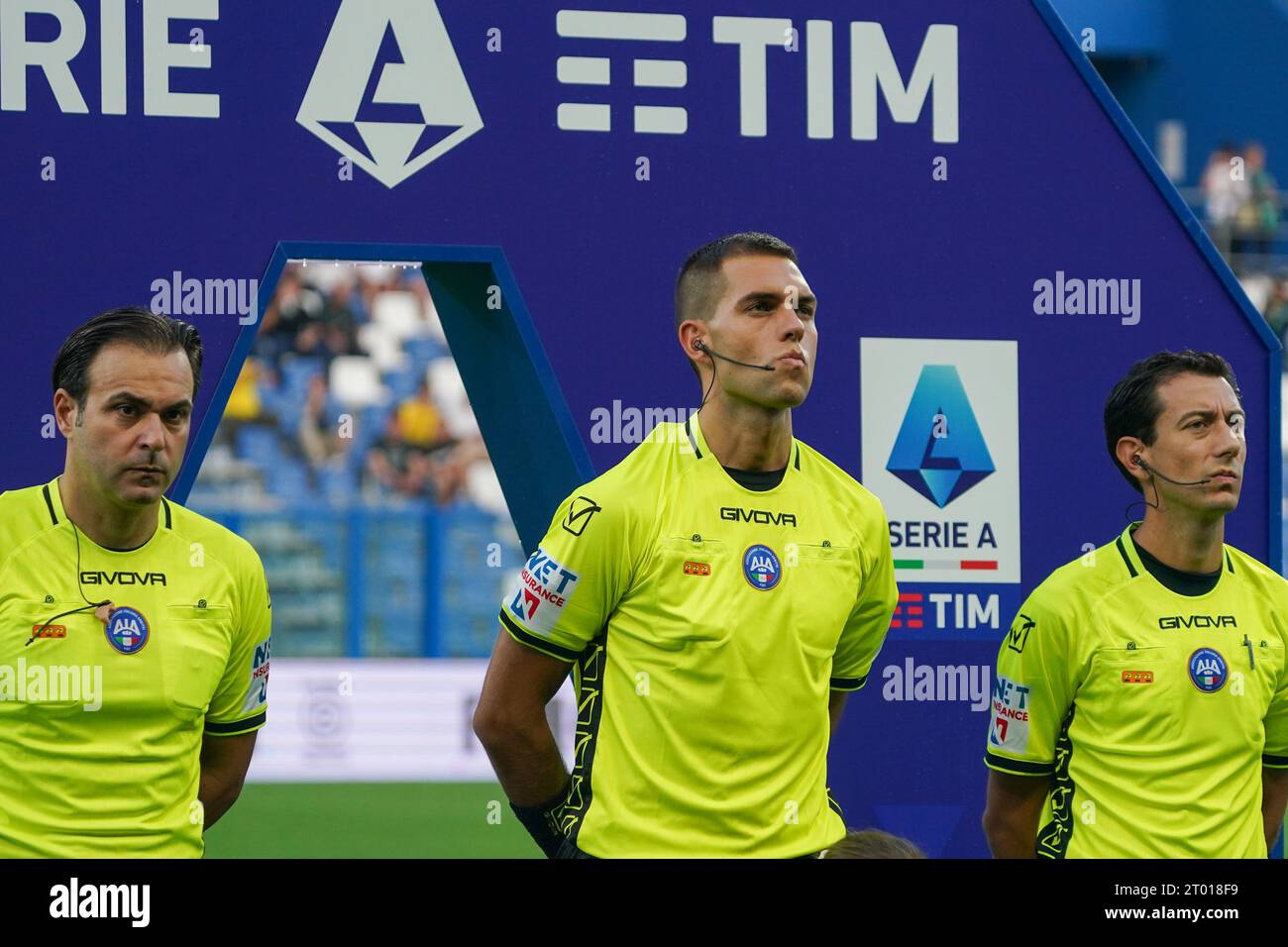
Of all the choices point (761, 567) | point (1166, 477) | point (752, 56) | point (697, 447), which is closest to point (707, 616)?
point (761, 567)

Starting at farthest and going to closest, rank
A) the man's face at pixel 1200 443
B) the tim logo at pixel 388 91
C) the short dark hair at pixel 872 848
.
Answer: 1. the tim logo at pixel 388 91
2. the man's face at pixel 1200 443
3. the short dark hair at pixel 872 848

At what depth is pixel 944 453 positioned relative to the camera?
6633 millimetres

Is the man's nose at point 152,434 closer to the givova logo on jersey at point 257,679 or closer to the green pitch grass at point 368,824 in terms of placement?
the givova logo on jersey at point 257,679

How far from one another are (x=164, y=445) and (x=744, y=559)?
56.6 inches

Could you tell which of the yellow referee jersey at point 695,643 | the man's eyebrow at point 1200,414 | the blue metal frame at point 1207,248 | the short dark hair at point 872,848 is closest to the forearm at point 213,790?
the yellow referee jersey at point 695,643

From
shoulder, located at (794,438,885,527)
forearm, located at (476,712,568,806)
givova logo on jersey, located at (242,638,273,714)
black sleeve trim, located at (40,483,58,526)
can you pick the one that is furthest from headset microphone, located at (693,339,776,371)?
black sleeve trim, located at (40,483,58,526)

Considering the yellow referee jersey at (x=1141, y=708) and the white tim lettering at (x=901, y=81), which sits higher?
the white tim lettering at (x=901, y=81)

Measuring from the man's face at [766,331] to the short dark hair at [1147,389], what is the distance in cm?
113

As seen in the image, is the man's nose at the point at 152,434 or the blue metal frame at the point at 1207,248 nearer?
the man's nose at the point at 152,434

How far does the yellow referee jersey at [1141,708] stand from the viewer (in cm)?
486
